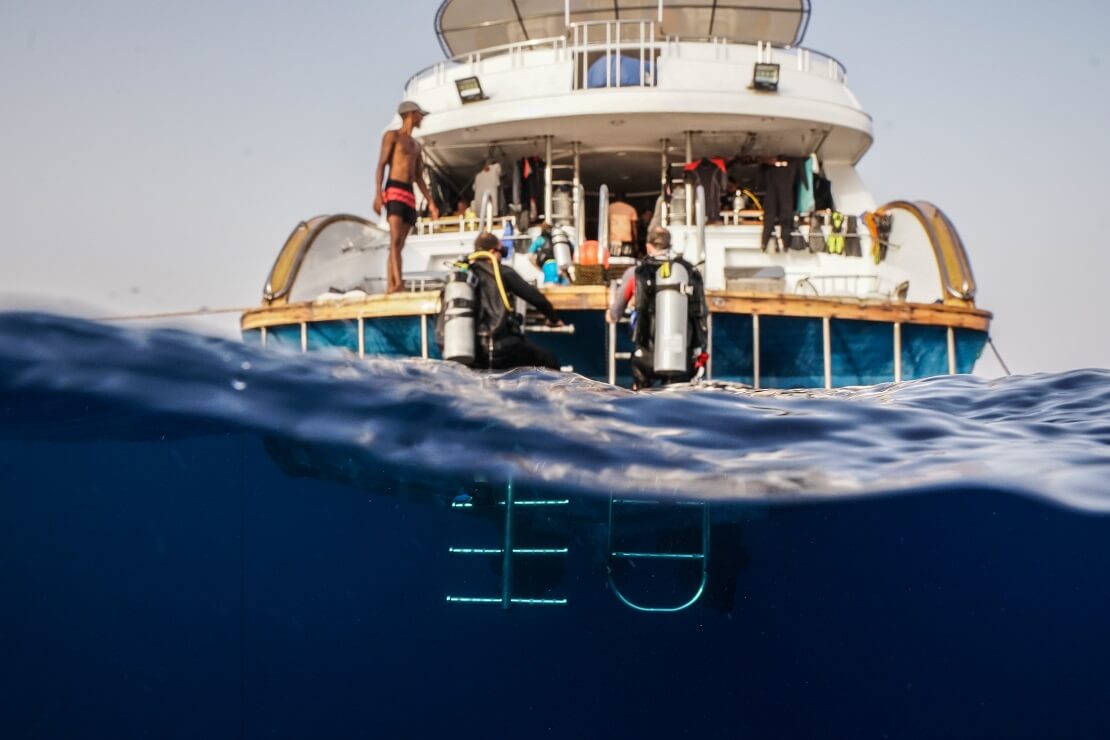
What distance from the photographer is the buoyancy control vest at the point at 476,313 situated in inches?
282

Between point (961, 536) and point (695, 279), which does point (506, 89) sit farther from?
point (961, 536)

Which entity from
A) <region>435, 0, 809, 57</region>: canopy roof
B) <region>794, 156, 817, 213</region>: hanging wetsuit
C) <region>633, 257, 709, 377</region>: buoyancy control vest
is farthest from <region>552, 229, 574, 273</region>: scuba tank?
<region>435, 0, 809, 57</region>: canopy roof

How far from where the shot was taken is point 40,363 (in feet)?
16.0

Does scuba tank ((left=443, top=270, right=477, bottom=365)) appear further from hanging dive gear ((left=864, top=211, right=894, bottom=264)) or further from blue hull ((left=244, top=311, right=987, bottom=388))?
hanging dive gear ((left=864, top=211, right=894, bottom=264))

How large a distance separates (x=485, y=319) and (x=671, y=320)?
1.52 meters

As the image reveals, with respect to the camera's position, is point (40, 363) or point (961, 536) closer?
point (40, 363)

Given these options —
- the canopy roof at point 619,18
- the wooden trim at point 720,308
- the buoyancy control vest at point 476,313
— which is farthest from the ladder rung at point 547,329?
the canopy roof at point 619,18

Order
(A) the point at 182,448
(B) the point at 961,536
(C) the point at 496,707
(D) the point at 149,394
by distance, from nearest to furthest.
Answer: (D) the point at 149,394, (A) the point at 182,448, (B) the point at 961,536, (C) the point at 496,707

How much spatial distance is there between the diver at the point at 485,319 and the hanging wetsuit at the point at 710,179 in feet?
15.2

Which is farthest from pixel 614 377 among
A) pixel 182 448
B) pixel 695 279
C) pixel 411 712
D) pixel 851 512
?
pixel 411 712

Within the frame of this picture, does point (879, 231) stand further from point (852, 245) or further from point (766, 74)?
point (766, 74)

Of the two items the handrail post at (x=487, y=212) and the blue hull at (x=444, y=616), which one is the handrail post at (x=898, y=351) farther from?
the handrail post at (x=487, y=212)

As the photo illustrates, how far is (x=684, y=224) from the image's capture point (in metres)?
11.3

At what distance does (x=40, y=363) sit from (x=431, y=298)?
4.03m
